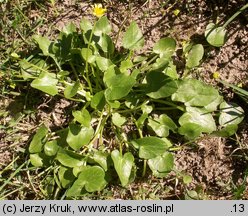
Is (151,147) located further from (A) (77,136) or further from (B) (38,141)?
(B) (38,141)

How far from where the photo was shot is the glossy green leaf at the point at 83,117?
2.16m

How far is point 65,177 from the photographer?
223 centimetres

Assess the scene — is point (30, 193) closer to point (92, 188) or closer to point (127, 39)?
point (92, 188)

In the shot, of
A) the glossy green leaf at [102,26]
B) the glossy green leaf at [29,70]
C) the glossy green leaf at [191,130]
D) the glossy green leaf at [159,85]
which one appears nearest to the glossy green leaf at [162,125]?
the glossy green leaf at [191,130]

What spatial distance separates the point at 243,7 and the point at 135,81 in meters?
0.74

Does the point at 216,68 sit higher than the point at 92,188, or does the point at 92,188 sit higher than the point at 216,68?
the point at 216,68

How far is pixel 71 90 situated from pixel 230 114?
2.62ft

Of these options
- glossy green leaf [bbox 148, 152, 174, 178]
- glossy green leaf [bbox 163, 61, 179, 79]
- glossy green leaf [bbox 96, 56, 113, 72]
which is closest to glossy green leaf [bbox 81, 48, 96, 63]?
glossy green leaf [bbox 96, 56, 113, 72]

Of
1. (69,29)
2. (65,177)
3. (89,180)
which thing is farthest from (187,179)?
(69,29)

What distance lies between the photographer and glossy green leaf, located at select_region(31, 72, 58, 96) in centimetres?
219

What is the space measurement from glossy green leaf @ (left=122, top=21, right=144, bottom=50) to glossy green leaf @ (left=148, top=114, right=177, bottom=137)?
1.23ft

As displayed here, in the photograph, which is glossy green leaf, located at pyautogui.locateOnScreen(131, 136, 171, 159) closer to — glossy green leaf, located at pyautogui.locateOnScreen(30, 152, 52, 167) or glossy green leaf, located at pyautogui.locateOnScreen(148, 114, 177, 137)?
glossy green leaf, located at pyautogui.locateOnScreen(148, 114, 177, 137)

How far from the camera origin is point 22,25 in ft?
7.99
